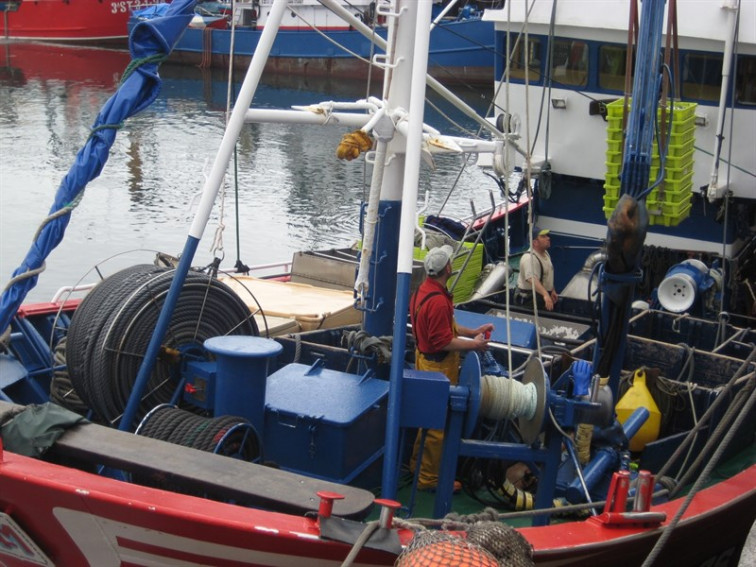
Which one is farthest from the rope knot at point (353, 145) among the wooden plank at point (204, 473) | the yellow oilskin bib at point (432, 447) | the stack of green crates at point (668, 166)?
the stack of green crates at point (668, 166)

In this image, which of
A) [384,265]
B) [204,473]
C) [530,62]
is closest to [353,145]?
[384,265]

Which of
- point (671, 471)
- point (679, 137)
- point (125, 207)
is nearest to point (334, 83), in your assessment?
point (125, 207)

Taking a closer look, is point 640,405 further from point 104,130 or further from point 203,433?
point 104,130

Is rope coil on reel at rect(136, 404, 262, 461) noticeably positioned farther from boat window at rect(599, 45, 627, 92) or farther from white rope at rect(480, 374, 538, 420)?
boat window at rect(599, 45, 627, 92)

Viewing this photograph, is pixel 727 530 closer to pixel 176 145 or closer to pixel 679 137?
pixel 679 137

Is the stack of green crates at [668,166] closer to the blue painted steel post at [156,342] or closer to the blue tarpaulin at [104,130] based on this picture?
the blue tarpaulin at [104,130]

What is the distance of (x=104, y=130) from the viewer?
20.6 feet

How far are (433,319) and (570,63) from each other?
21.0 ft

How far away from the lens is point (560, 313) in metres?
10.0

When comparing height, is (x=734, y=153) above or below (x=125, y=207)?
above

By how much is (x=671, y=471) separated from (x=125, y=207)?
1777 centimetres

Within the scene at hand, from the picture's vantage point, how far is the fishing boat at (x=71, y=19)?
51781mm

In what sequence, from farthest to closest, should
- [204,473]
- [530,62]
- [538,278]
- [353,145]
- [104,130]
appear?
[530,62] < [538,278] < [353,145] < [104,130] < [204,473]

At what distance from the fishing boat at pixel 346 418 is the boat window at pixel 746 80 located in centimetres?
395
